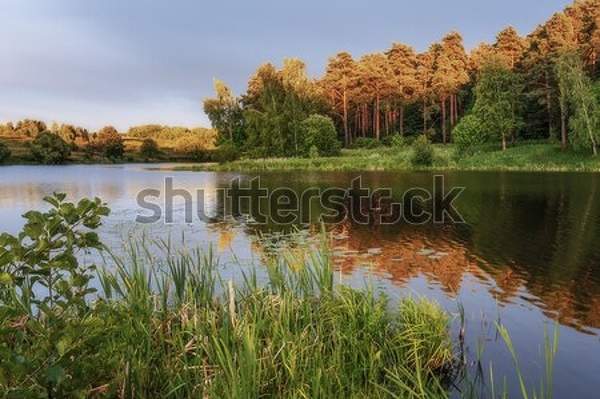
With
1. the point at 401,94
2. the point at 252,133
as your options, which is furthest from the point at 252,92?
the point at 401,94

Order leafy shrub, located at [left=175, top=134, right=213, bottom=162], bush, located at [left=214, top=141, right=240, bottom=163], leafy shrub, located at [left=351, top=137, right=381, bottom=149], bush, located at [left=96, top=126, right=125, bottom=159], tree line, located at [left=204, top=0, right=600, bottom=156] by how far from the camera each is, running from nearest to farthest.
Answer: tree line, located at [left=204, top=0, right=600, bottom=156]
leafy shrub, located at [left=351, top=137, right=381, bottom=149]
bush, located at [left=214, top=141, right=240, bottom=163]
leafy shrub, located at [left=175, top=134, right=213, bottom=162]
bush, located at [left=96, top=126, right=125, bottom=159]

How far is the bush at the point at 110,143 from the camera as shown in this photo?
121 m

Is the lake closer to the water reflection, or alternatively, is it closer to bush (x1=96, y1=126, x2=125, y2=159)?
the water reflection

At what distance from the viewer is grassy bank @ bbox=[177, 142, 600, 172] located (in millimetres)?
52312

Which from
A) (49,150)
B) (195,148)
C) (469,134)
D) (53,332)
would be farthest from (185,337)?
(49,150)

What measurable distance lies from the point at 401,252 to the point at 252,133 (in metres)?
67.2

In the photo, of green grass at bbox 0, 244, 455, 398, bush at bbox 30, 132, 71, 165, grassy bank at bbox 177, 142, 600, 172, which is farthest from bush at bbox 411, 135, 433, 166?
bush at bbox 30, 132, 71, 165

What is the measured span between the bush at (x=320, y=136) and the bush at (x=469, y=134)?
18.1 m

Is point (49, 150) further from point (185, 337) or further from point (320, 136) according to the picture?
Answer: point (185, 337)

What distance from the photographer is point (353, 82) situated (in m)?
86.5

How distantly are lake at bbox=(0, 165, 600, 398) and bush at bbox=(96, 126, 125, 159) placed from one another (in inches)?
3774

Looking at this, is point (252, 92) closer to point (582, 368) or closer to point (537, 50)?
point (537, 50)

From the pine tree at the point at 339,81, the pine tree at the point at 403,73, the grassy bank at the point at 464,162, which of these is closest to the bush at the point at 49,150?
the grassy bank at the point at 464,162

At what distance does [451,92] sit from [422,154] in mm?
25594
